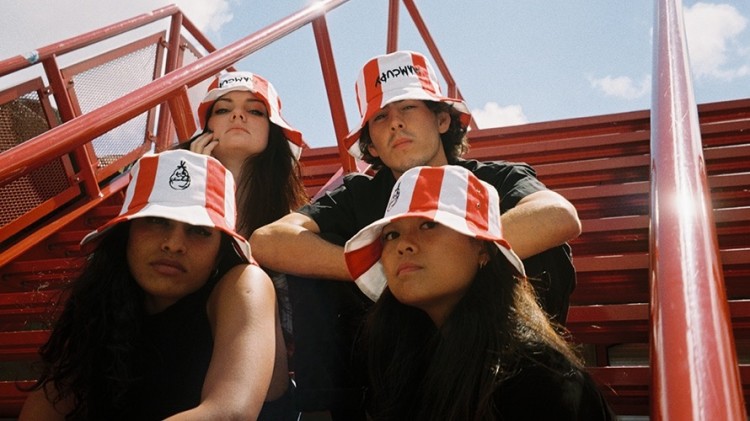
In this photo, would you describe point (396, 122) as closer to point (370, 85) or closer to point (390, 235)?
point (370, 85)

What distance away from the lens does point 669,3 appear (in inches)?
136

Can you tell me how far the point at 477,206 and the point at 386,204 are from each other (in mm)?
620

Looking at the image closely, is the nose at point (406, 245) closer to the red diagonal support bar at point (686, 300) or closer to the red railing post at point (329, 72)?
the red diagonal support bar at point (686, 300)

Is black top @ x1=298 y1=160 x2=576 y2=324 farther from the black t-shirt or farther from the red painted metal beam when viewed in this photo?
the red painted metal beam

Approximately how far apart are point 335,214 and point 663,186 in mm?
944

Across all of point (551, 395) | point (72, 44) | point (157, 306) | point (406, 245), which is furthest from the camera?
point (72, 44)

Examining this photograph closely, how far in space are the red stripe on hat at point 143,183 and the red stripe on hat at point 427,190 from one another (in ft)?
2.07

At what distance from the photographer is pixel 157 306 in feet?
5.55

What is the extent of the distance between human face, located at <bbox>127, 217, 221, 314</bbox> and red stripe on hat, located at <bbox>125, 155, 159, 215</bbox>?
4cm

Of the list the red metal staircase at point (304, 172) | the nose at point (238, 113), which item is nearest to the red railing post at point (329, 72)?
the red metal staircase at point (304, 172)

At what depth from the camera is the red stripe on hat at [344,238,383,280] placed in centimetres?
157

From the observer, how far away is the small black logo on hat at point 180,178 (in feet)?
5.32

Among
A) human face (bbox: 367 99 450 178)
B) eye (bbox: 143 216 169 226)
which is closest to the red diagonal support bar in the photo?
human face (bbox: 367 99 450 178)

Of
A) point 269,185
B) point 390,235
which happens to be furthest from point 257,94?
point 390,235
